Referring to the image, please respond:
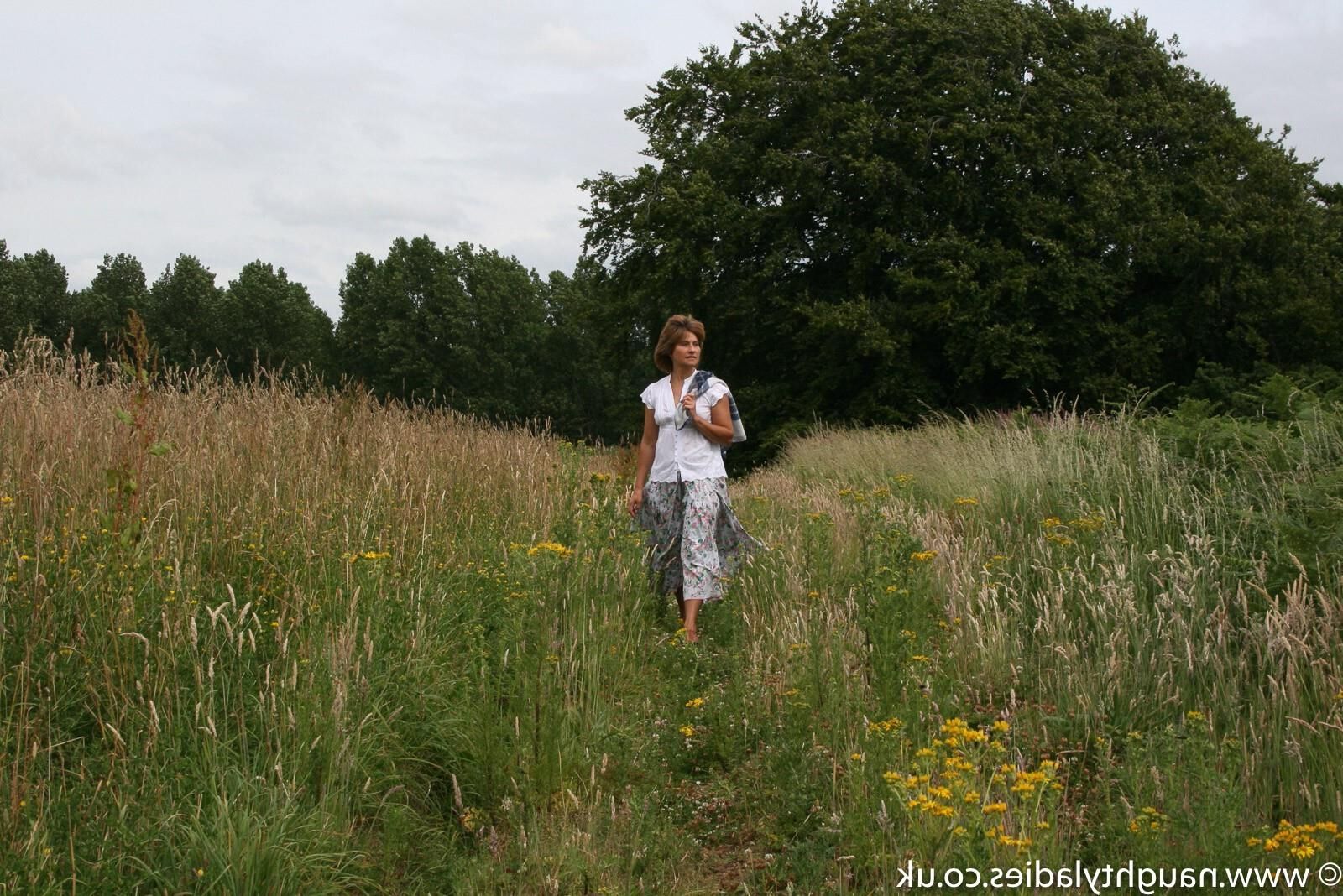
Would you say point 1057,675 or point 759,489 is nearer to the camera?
point 1057,675

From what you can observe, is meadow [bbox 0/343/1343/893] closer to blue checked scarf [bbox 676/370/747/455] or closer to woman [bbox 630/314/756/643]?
woman [bbox 630/314/756/643]

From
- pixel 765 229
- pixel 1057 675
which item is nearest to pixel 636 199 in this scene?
pixel 765 229

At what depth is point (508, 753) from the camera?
367 cm

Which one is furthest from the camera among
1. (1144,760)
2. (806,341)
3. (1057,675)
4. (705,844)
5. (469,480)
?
(806,341)

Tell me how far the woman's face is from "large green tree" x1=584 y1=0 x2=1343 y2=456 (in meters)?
19.5

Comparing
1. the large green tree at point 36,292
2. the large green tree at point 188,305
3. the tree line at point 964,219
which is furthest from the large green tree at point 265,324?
the tree line at point 964,219

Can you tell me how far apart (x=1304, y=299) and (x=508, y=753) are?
88.5 ft

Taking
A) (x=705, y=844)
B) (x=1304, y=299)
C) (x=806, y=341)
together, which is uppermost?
(x=1304, y=299)

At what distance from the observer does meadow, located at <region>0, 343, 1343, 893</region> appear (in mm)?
2996

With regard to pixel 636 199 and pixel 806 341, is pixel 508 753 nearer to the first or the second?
pixel 806 341

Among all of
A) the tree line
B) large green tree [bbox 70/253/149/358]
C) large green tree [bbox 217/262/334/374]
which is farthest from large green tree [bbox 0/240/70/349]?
the tree line

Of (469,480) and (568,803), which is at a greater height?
(469,480)

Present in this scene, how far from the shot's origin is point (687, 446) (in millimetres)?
6418

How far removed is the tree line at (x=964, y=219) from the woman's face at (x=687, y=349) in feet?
63.9
